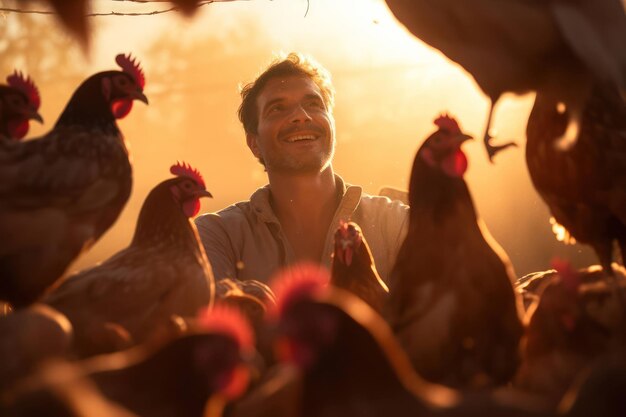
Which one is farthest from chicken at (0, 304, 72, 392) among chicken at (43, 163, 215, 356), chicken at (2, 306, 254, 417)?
chicken at (43, 163, 215, 356)

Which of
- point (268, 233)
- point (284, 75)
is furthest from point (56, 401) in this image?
point (284, 75)

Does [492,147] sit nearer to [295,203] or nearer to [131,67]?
[131,67]

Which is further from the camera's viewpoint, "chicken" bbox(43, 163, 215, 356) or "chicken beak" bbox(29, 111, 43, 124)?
"chicken beak" bbox(29, 111, 43, 124)

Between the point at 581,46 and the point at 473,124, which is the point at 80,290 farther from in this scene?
the point at 473,124

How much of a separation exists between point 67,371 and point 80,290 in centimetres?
122

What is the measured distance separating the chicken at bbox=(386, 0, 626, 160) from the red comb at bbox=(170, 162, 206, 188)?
59.8 inches

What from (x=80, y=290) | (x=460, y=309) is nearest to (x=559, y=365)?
(x=460, y=309)

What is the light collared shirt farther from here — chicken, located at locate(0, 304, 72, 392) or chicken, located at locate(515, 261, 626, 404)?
chicken, located at locate(0, 304, 72, 392)

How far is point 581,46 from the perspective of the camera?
Result: 6.76ft

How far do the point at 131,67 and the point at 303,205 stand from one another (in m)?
2.54

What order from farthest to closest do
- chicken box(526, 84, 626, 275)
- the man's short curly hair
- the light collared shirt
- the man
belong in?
the man's short curly hair
the man
the light collared shirt
chicken box(526, 84, 626, 275)

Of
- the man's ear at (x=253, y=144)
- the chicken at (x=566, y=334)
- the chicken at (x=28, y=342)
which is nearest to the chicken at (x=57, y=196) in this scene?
the chicken at (x=28, y=342)

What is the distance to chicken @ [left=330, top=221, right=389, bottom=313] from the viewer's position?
314 centimetres

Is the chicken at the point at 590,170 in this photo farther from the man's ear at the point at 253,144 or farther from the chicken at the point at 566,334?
the man's ear at the point at 253,144
